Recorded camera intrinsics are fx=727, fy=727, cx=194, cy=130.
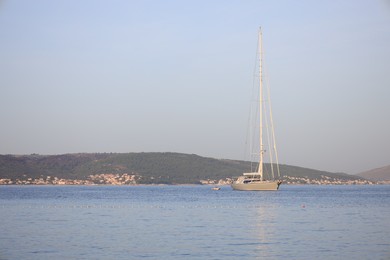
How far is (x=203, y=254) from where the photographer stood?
Result: 3091 centimetres

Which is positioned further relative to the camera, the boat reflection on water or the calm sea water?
the boat reflection on water

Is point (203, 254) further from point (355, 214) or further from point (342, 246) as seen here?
point (355, 214)

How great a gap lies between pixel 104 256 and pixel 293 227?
1651 cm

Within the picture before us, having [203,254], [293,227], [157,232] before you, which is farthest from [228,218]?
[203,254]

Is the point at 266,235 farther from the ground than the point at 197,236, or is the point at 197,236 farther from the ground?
the point at 266,235

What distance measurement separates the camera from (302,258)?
97.1 feet

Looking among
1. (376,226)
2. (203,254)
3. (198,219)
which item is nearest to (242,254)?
(203,254)

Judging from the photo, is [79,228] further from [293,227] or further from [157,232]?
[293,227]

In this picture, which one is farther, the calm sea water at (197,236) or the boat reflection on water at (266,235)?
the boat reflection on water at (266,235)

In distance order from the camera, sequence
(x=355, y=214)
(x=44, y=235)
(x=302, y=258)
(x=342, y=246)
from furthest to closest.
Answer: (x=355, y=214), (x=44, y=235), (x=342, y=246), (x=302, y=258)

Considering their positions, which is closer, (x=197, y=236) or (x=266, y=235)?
(x=197, y=236)

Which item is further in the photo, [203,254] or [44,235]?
[44,235]

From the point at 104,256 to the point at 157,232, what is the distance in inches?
405

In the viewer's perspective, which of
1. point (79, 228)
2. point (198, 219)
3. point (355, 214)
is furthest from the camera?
point (355, 214)
